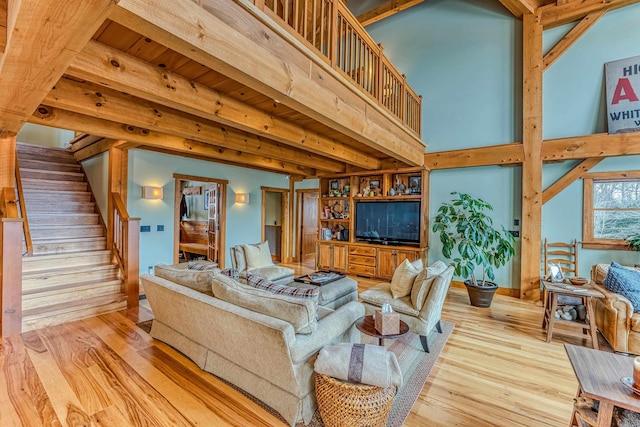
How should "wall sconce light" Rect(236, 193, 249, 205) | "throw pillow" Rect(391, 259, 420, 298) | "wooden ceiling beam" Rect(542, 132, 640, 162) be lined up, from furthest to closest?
"wall sconce light" Rect(236, 193, 249, 205) < "wooden ceiling beam" Rect(542, 132, 640, 162) < "throw pillow" Rect(391, 259, 420, 298)

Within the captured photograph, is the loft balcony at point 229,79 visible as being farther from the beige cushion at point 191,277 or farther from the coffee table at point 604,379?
the coffee table at point 604,379

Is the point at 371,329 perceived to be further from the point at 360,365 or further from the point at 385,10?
the point at 385,10

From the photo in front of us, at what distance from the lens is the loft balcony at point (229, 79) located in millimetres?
1631

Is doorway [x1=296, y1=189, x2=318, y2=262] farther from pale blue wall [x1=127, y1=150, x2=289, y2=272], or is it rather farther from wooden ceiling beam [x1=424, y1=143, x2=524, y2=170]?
wooden ceiling beam [x1=424, y1=143, x2=524, y2=170]

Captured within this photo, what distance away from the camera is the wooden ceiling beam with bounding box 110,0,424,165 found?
1406 mm

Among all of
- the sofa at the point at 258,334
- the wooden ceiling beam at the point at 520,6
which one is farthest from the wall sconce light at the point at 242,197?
the wooden ceiling beam at the point at 520,6

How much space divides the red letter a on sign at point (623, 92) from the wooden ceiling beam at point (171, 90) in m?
4.51

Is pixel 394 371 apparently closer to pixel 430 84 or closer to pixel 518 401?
pixel 518 401

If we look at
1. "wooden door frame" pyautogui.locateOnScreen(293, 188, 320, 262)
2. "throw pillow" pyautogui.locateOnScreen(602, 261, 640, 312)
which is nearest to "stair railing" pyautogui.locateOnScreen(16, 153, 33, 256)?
"wooden door frame" pyautogui.locateOnScreen(293, 188, 320, 262)

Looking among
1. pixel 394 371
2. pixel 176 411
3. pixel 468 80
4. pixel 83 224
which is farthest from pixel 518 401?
pixel 83 224

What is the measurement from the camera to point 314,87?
2.42m

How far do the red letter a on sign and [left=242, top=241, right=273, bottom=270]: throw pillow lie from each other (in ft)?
18.8

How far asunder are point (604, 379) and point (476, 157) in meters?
4.30

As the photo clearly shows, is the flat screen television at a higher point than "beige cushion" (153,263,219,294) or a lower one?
higher
